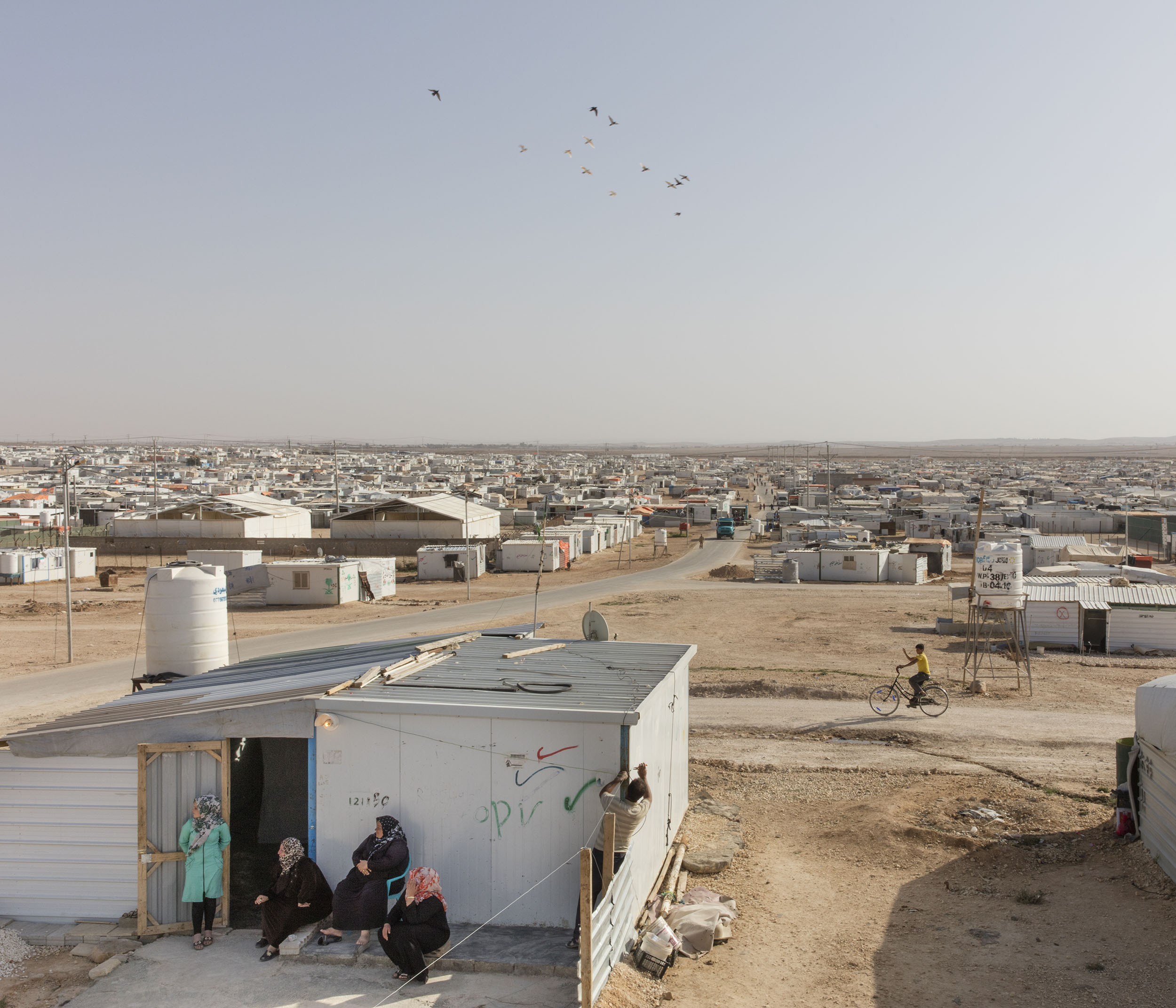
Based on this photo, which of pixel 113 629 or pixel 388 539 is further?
pixel 388 539

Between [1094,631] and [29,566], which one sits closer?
[1094,631]

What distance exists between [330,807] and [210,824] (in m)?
1.08

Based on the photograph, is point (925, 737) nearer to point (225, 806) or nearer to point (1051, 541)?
point (225, 806)

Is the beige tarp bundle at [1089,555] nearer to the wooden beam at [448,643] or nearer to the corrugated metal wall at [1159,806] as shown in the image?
the corrugated metal wall at [1159,806]

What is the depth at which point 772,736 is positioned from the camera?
1722 cm

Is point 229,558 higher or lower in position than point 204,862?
lower

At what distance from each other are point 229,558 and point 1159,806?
38.3m

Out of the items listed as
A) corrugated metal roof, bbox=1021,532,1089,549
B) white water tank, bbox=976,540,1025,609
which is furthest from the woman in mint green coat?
corrugated metal roof, bbox=1021,532,1089,549

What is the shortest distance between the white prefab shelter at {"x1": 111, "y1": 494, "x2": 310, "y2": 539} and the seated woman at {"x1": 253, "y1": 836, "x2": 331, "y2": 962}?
53400mm

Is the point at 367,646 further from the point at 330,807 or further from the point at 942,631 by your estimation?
the point at 942,631

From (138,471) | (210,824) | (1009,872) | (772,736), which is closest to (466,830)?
(210,824)

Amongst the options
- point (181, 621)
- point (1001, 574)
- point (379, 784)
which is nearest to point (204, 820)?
point (379, 784)

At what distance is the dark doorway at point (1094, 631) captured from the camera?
2627 centimetres

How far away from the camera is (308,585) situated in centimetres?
3769
